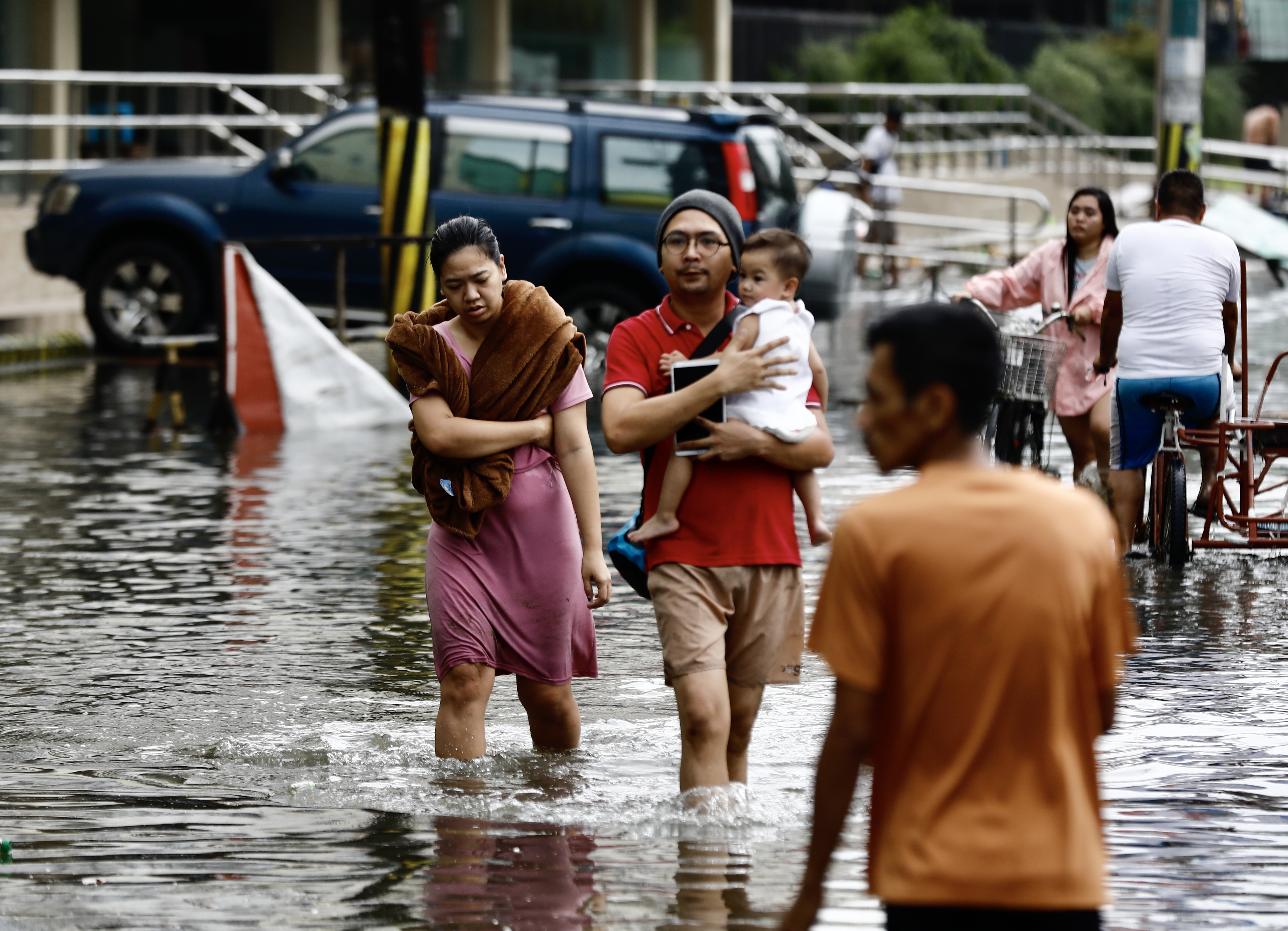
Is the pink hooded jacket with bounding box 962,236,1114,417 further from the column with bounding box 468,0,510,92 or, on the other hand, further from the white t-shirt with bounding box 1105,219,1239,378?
the column with bounding box 468,0,510,92

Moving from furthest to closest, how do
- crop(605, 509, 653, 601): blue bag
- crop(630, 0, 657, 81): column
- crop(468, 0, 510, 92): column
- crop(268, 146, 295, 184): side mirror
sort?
crop(630, 0, 657, 81): column
crop(468, 0, 510, 92): column
crop(268, 146, 295, 184): side mirror
crop(605, 509, 653, 601): blue bag

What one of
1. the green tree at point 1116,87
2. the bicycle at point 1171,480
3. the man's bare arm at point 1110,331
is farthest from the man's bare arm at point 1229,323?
the green tree at point 1116,87

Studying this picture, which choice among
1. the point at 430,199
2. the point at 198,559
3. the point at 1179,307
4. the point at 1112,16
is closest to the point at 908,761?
the point at 1179,307

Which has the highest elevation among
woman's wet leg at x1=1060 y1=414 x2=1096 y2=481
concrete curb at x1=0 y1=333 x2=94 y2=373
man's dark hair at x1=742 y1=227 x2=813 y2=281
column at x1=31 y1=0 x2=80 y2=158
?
column at x1=31 y1=0 x2=80 y2=158

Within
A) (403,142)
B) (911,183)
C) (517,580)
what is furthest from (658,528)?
(911,183)

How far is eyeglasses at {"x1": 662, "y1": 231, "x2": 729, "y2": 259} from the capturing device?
5281 millimetres

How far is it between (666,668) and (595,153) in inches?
460

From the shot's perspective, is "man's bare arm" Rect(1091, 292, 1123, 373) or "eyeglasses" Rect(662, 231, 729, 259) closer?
"eyeglasses" Rect(662, 231, 729, 259)

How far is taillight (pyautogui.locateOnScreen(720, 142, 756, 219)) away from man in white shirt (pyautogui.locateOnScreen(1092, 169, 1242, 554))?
712cm

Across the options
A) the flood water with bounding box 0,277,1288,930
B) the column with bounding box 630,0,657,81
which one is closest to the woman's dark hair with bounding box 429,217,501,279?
the flood water with bounding box 0,277,1288,930

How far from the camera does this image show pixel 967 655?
3092mm

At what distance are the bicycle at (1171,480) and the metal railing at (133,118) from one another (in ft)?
48.6

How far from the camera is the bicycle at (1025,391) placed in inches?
381

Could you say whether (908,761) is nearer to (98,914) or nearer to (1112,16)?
(98,914)
